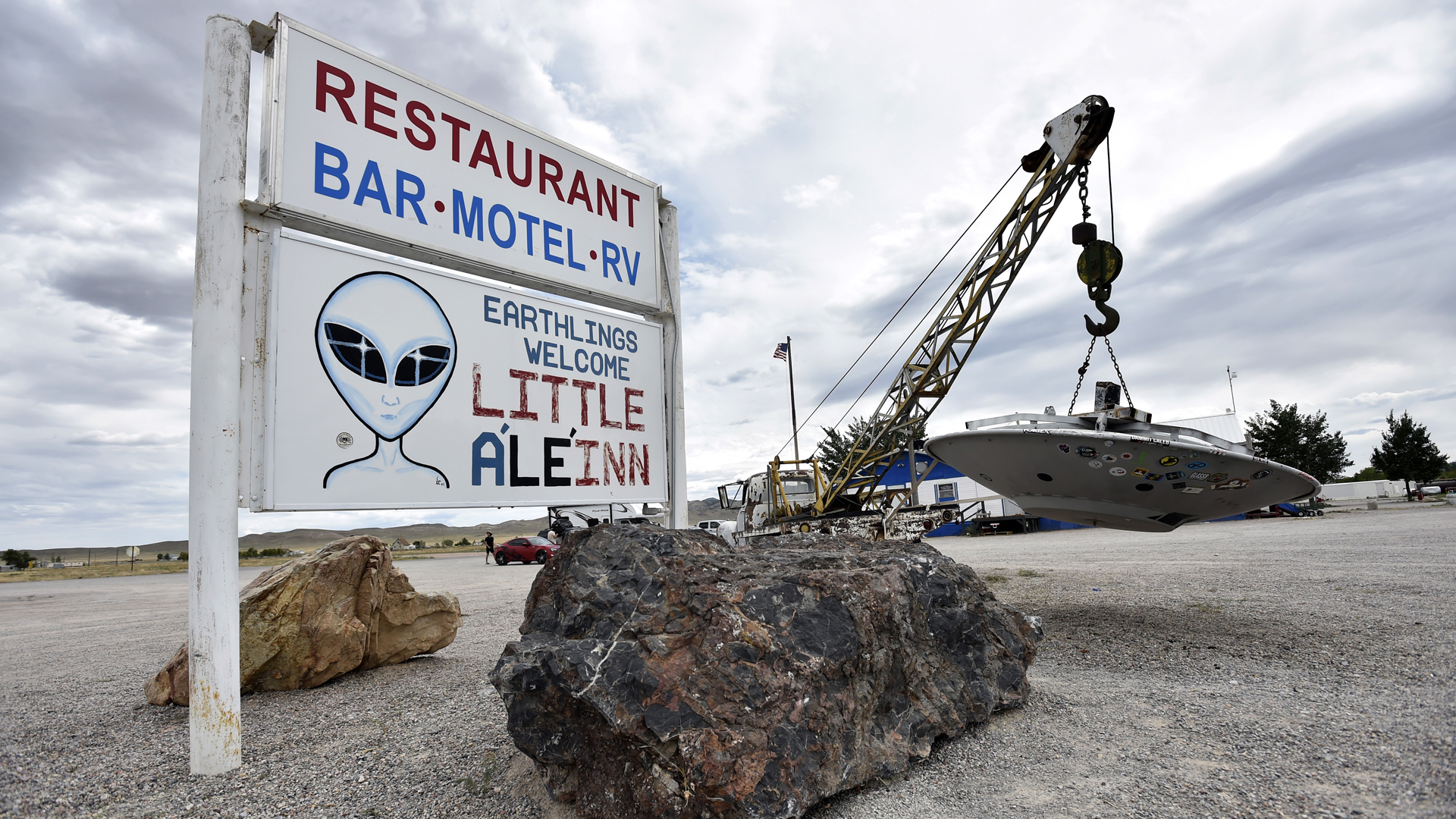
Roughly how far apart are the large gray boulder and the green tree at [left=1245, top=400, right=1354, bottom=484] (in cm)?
4058

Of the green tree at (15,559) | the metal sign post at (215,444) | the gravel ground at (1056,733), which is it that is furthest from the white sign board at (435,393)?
the green tree at (15,559)

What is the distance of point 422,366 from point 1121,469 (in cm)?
567

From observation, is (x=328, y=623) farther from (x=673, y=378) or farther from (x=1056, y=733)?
(x=1056, y=733)

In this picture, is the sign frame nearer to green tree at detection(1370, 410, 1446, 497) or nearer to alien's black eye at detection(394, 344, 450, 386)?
alien's black eye at detection(394, 344, 450, 386)

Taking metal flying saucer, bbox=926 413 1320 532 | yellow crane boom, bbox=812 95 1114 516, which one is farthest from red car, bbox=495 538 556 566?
metal flying saucer, bbox=926 413 1320 532

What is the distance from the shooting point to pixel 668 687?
96.5 inches

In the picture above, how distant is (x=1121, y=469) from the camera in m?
5.73

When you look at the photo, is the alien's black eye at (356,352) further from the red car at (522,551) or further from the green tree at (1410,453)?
the green tree at (1410,453)

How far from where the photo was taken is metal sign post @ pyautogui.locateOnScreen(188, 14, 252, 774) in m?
2.97

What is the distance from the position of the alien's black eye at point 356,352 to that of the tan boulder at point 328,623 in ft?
6.28

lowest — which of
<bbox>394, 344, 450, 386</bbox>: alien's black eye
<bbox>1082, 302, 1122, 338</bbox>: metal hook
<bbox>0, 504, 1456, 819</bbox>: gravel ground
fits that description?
<bbox>0, 504, 1456, 819</bbox>: gravel ground

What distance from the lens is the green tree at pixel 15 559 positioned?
38.3m

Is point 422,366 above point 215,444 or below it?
above

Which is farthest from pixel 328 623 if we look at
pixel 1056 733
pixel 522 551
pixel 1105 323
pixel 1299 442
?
pixel 1299 442
